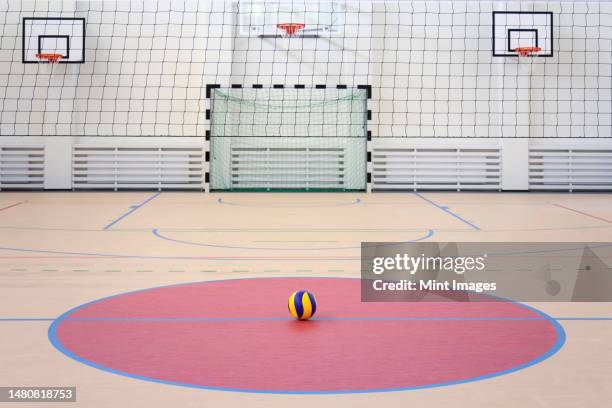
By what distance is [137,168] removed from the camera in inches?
555

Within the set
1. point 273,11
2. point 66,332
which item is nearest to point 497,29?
point 273,11

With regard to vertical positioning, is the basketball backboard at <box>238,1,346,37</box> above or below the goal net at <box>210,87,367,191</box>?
above

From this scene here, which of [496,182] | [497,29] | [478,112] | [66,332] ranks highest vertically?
[497,29]

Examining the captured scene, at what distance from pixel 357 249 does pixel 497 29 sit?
8.33m

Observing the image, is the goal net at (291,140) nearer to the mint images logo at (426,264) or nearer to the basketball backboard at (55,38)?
the basketball backboard at (55,38)

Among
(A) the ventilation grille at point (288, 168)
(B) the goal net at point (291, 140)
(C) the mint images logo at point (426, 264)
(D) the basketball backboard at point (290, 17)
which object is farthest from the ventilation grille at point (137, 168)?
(C) the mint images logo at point (426, 264)

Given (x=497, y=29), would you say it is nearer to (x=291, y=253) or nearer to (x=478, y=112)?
(x=478, y=112)

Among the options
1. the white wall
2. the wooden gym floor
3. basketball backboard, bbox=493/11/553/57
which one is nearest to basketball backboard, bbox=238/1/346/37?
the white wall

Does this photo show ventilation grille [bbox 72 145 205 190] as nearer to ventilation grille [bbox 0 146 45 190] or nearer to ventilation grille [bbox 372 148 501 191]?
ventilation grille [bbox 0 146 45 190]

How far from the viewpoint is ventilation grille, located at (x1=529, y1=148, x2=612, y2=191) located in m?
14.3

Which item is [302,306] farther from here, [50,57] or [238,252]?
[50,57]

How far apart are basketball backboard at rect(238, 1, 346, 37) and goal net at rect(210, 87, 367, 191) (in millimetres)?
956

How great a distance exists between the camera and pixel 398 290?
456 cm

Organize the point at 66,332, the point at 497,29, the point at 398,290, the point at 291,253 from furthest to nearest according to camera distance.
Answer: the point at 497,29 < the point at 291,253 < the point at 398,290 < the point at 66,332
